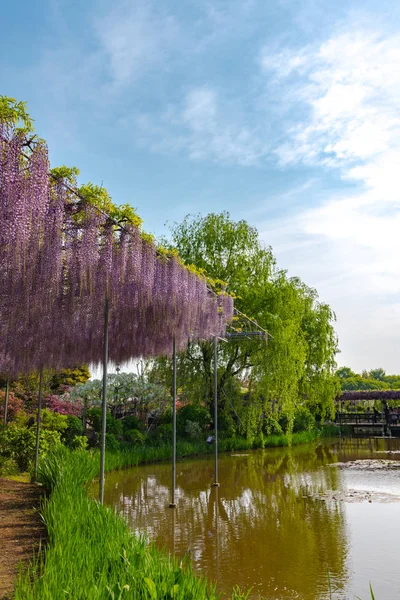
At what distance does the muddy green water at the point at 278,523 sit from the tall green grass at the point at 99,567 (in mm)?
1189

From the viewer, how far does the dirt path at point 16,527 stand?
3.92 meters

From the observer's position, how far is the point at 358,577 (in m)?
4.55

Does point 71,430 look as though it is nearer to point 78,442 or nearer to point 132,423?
point 78,442

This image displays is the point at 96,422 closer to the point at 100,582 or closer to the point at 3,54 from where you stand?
the point at 3,54

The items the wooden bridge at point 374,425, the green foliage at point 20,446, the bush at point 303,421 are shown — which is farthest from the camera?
the wooden bridge at point 374,425

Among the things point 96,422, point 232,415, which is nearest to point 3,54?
point 96,422

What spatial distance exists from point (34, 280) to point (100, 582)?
356cm

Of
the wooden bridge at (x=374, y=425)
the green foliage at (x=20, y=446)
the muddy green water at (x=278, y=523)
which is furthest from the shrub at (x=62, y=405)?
the wooden bridge at (x=374, y=425)

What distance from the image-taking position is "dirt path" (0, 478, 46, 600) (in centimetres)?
392

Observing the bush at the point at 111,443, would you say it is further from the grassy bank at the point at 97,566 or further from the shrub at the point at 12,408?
the grassy bank at the point at 97,566

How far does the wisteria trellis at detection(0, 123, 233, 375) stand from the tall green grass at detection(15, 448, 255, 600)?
230 centimetres

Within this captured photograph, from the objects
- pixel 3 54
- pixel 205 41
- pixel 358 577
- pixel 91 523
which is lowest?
pixel 358 577

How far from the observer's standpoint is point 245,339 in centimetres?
1577

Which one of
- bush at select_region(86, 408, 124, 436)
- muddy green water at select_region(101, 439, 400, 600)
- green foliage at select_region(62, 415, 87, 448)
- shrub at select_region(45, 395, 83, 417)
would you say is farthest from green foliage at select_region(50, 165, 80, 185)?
shrub at select_region(45, 395, 83, 417)
